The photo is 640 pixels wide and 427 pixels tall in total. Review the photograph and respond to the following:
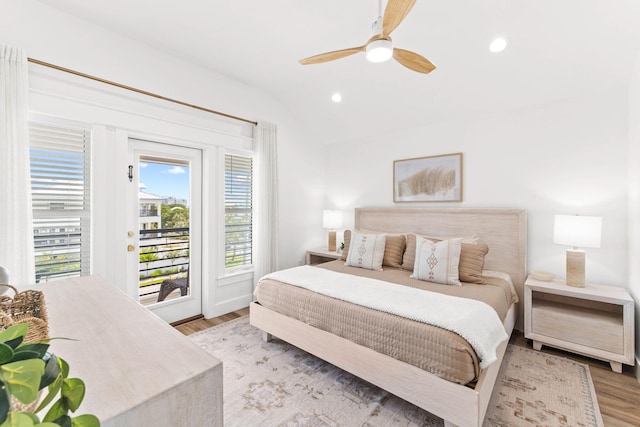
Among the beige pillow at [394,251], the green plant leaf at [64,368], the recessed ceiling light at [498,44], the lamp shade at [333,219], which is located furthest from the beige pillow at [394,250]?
the green plant leaf at [64,368]

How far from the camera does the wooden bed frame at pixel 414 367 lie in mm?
1570

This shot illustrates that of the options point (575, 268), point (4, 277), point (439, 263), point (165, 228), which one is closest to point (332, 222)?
point (439, 263)

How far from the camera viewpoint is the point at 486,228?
10.4 ft

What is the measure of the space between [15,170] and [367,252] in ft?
9.97

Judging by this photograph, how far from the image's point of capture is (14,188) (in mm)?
2074

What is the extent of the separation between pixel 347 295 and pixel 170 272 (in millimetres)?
2069

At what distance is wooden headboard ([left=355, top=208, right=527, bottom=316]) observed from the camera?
295 centimetres

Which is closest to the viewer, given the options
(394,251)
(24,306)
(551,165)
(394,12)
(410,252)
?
(24,306)

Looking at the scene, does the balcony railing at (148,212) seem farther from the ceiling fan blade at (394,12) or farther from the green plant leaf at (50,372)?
the green plant leaf at (50,372)

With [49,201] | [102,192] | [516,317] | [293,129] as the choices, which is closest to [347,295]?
[516,317]

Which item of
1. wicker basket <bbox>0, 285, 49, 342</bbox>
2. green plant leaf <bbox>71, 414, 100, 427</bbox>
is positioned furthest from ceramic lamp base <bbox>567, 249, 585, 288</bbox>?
wicker basket <bbox>0, 285, 49, 342</bbox>

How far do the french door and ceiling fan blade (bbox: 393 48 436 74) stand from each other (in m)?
2.34

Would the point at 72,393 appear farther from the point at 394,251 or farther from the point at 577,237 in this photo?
the point at 577,237

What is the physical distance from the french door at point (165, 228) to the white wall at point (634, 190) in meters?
3.96
